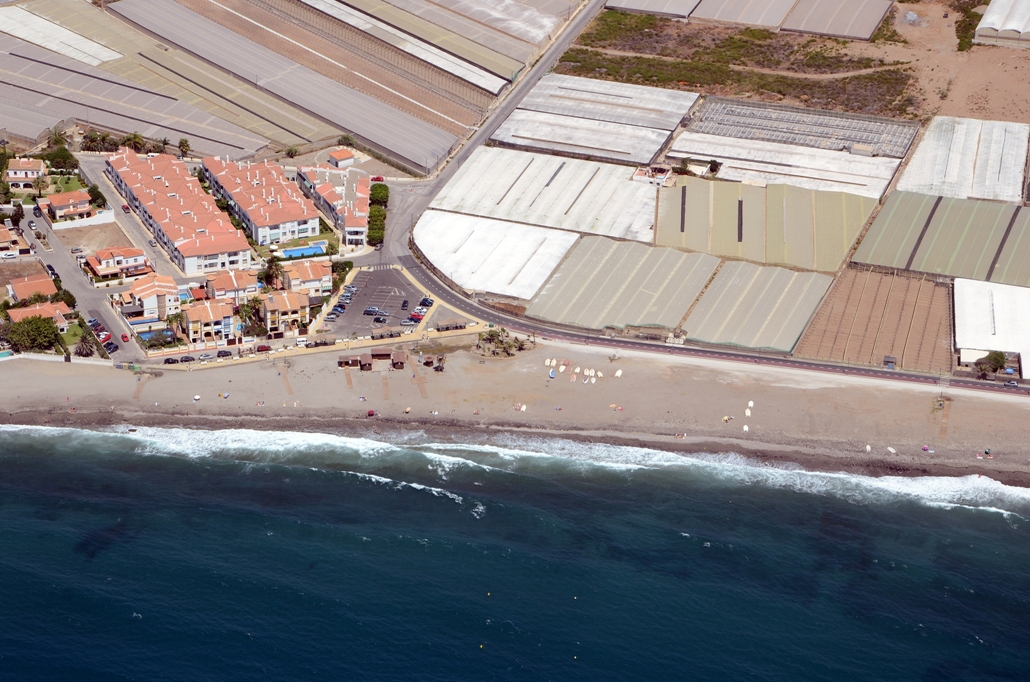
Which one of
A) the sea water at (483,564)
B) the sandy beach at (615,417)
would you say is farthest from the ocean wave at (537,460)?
the sandy beach at (615,417)

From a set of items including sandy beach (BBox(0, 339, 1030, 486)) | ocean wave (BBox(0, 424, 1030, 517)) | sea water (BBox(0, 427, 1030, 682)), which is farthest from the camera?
sandy beach (BBox(0, 339, 1030, 486))

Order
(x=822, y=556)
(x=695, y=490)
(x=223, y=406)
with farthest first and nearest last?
(x=223, y=406)
(x=695, y=490)
(x=822, y=556)

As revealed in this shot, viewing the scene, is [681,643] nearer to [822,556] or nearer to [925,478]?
[822,556]

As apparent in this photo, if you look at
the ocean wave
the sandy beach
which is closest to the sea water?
the ocean wave

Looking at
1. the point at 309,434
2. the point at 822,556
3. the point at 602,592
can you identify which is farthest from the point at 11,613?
the point at 822,556

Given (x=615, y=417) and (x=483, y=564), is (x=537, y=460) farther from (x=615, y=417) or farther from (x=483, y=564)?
(x=483, y=564)

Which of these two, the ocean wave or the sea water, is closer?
the sea water

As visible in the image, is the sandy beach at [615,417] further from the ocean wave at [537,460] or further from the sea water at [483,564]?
the sea water at [483,564]

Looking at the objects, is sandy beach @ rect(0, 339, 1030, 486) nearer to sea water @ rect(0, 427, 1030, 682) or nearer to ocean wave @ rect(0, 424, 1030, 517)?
ocean wave @ rect(0, 424, 1030, 517)

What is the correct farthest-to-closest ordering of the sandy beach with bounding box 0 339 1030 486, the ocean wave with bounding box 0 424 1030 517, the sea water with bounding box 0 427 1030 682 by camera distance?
the sandy beach with bounding box 0 339 1030 486, the ocean wave with bounding box 0 424 1030 517, the sea water with bounding box 0 427 1030 682
